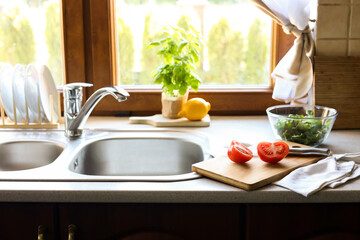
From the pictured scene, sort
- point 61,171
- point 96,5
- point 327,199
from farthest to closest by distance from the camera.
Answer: point 96,5
point 61,171
point 327,199

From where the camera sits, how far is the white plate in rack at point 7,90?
1.55 metres

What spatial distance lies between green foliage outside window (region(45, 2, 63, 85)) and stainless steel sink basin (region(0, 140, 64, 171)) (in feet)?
1.45

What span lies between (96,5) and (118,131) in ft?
1.76

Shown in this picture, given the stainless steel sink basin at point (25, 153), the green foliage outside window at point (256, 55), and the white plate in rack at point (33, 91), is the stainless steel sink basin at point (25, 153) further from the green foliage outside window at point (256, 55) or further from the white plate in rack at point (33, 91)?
the green foliage outside window at point (256, 55)

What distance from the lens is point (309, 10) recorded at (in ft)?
5.02

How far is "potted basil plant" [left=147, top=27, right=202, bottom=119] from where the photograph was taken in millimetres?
1564

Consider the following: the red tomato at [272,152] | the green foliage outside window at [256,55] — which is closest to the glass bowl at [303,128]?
the red tomato at [272,152]

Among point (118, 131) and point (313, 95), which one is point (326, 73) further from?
point (118, 131)

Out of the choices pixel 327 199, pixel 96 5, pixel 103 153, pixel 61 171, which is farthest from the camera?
pixel 96 5
